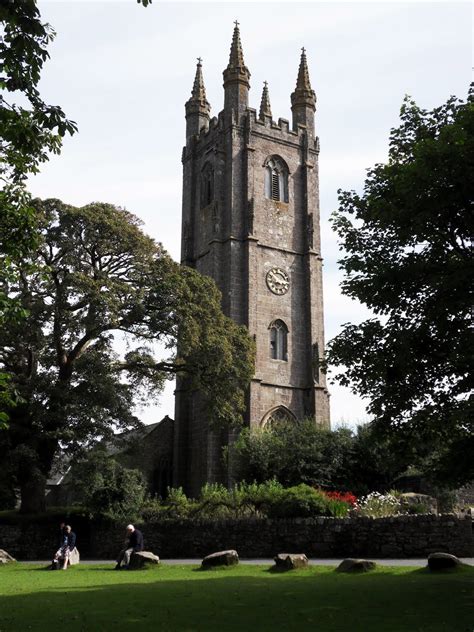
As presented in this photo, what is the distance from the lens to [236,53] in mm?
49094

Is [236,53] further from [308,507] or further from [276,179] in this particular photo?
[308,507]

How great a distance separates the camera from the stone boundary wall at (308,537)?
19.3 meters

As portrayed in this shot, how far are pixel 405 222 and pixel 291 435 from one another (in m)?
24.5

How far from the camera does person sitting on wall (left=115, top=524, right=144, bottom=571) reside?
19.0 metres

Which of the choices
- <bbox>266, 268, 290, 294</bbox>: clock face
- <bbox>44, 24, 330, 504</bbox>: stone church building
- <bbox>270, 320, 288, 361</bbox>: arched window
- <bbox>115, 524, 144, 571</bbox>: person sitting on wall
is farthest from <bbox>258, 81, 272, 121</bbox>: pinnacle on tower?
<bbox>115, 524, 144, 571</bbox>: person sitting on wall

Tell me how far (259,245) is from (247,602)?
35201mm

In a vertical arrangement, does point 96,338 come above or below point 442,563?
above

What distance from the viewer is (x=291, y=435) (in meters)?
37.0

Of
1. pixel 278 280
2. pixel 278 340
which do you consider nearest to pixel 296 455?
pixel 278 340

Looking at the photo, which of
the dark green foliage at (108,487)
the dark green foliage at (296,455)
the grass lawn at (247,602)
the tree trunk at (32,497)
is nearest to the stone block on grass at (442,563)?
the grass lawn at (247,602)

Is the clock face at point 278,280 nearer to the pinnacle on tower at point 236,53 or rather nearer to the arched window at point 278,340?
the arched window at point 278,340

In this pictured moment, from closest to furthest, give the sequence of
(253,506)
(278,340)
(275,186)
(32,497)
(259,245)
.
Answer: (253,506), (32,497), (278,340), (259,245), (275,186)

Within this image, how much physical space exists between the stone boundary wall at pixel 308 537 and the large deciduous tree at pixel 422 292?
4.95 metres

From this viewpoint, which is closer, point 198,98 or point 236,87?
point 236,87
